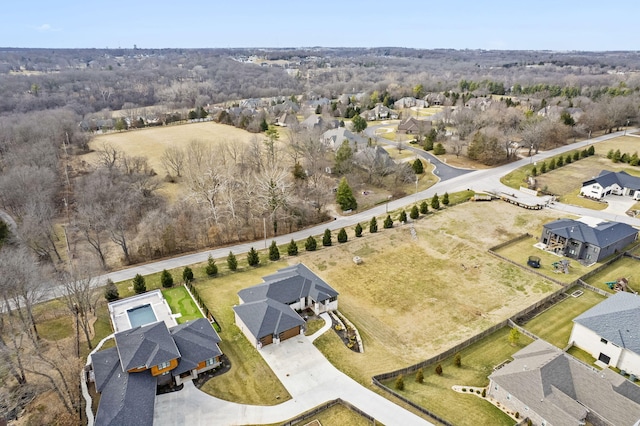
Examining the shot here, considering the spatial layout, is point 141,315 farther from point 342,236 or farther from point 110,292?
point 342,236

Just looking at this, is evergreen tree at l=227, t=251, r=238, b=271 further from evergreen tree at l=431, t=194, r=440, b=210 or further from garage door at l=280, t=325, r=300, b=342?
evergreen tree at l=431, t=194, r=440, b=210

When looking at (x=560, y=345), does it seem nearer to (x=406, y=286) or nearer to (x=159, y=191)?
(x=406, y=286)

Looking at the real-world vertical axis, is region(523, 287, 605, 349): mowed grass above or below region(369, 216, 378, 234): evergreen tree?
below

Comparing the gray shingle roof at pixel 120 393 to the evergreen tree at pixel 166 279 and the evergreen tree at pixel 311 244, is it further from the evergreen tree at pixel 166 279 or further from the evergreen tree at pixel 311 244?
the evergreen tree at pixel 311 244

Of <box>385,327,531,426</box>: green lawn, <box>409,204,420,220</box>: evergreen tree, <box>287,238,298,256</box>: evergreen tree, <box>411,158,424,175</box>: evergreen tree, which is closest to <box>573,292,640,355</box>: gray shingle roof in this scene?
<box>385,327,531,426</box>: green lawn

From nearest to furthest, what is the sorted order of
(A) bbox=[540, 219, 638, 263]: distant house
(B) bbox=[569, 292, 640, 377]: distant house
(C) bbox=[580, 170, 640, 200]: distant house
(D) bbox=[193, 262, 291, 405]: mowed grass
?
(D) bbox=[193, 262, 291, 405]: mowed grass
(B) bbox=[569, 292, 640, 377]: distant house
(A) bbox=[540, 219, 638, 263]: distant house
(C) bbox=[580, 170, 640, 200]: distant house

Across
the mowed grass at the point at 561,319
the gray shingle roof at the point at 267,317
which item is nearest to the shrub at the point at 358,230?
the gray shingle roof at the point at 267,317

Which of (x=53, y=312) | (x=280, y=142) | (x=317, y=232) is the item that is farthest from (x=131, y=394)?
(x=280, y=142)
